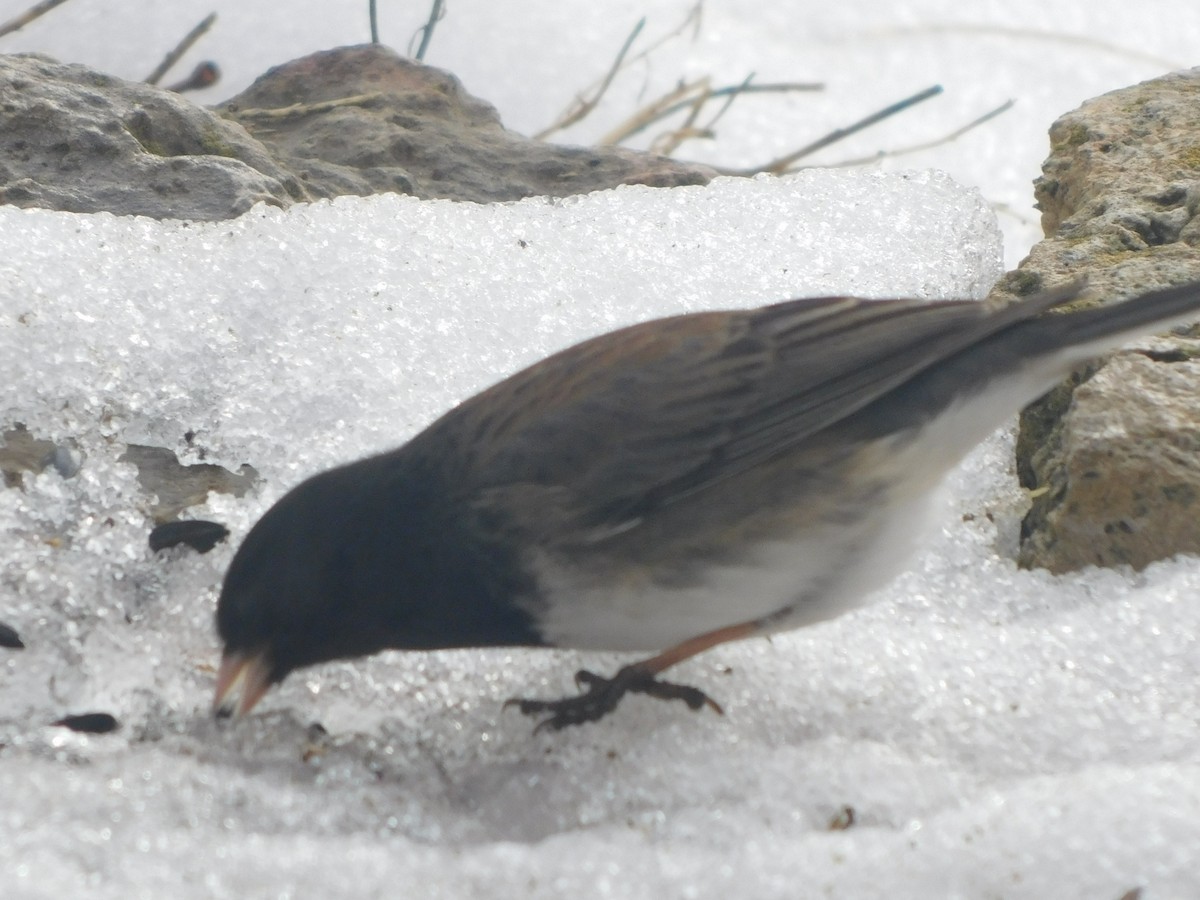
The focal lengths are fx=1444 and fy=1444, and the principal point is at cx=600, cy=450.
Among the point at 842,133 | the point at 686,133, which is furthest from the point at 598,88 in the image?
the point at 842,133

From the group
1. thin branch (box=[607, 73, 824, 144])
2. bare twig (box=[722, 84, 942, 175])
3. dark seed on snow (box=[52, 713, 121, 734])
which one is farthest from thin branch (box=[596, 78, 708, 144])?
dark seed on snow (box=[52, 713, 121, 734])

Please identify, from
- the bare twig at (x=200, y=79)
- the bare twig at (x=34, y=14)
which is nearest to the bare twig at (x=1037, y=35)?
the bare twig at (x=200, y=79)

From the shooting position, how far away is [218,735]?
2602 mm

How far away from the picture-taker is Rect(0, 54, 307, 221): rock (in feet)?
12.6

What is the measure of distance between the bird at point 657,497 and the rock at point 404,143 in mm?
1681

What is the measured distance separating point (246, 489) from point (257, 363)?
1.42 ft

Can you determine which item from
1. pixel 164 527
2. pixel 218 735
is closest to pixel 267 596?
pixel 218 735

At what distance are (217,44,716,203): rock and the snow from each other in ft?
0.99

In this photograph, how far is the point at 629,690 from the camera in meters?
2.75

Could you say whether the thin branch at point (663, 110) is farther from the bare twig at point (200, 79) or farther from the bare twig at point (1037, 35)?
the bare twig at point (200, 79)

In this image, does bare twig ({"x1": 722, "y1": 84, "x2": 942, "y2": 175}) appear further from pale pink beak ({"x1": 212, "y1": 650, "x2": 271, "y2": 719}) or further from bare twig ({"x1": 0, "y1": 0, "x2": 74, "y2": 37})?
pale pink beak ({"x1": 212, "y1": 650, "x2": 271, "y2": 719})

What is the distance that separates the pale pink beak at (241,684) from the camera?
2.50m

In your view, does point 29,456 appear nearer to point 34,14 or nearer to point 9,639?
point 9,639

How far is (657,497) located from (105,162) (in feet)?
7.02
